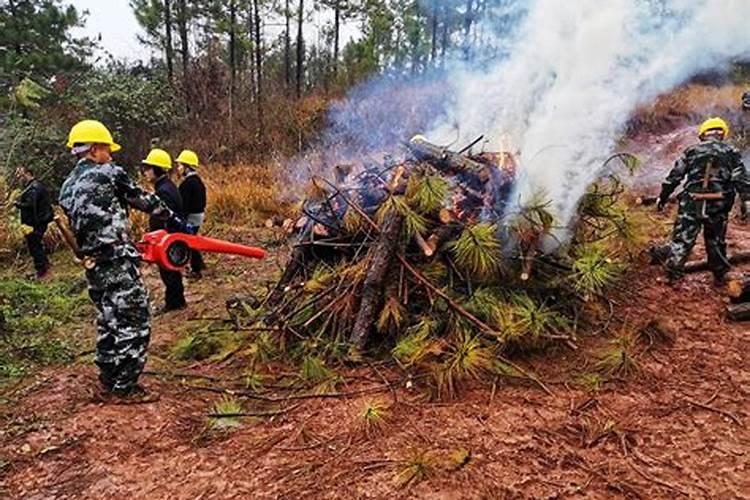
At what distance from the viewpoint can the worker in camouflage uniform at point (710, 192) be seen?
5629 millimetres

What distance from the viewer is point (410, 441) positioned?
10.8ft

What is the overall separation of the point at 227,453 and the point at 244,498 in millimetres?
475

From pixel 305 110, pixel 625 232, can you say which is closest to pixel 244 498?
pixel 625 232

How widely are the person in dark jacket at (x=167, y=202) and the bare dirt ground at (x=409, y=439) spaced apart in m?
1.71

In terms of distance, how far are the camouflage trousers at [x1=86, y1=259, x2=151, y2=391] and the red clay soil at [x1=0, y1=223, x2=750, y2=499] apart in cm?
23

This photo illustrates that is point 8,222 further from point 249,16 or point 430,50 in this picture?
point 430,50

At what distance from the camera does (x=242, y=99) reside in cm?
1769

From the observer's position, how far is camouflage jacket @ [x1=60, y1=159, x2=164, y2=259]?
12.6ft

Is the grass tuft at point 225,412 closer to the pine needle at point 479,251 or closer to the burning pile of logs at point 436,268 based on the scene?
the burning pile of logs at point 436,268

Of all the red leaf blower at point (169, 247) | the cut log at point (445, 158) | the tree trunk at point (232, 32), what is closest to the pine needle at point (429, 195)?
the cut log at point (445, 158)

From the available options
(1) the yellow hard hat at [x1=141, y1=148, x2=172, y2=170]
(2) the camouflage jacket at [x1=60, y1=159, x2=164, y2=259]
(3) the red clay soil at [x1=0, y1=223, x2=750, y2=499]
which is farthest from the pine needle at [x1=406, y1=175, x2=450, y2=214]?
(1) the yellow hard hat at [x1=141, y1=148, x2=172, y2=170]

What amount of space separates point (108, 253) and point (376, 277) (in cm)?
192

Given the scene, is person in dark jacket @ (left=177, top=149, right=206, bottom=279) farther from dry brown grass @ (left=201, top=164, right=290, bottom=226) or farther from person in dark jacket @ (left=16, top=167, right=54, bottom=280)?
dry brown grass @ (left=201, top=164, right=290, bottom=226)

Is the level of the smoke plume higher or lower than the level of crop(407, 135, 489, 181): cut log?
higher
